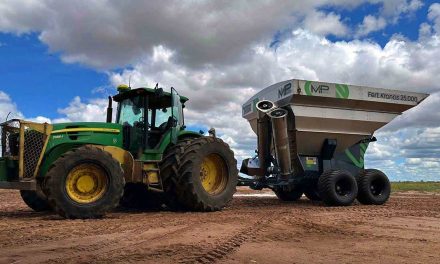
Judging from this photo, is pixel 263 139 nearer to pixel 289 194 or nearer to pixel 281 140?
pixel 281 140

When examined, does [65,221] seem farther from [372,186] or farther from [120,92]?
[372,186]

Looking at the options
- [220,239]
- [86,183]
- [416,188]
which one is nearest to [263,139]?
[86,183]

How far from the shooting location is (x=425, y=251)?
17.3ft

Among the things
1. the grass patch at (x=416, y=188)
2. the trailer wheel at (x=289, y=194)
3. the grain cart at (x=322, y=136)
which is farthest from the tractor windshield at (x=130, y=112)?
the grass patch at (x=416, y=188)

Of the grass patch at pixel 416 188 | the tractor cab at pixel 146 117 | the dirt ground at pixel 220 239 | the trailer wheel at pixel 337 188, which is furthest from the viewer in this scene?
the grass patch at pixel 416 188

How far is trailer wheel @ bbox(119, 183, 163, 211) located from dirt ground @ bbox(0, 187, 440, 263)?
1931 mm

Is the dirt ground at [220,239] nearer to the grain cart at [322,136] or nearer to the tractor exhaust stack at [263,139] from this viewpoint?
the grain cart at [322,136]

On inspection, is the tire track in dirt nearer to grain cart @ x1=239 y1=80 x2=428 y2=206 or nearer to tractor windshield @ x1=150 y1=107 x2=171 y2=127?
tractor windshield @ x1=150 y1=107 x2=171 y2=127

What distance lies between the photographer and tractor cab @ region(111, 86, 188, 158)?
369 inches

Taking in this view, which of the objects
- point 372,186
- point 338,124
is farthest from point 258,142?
point 372,186

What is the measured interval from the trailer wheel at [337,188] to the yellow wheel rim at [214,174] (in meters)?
2.97

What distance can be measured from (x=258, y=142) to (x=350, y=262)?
324 inches

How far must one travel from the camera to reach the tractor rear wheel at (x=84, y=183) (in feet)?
24.7

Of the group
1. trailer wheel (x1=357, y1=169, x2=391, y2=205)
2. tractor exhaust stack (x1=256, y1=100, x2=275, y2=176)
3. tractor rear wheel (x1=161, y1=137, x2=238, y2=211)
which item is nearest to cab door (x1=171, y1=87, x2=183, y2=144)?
tractor rear wheel (x1=161, y1=137, x2=238, y2=211)
